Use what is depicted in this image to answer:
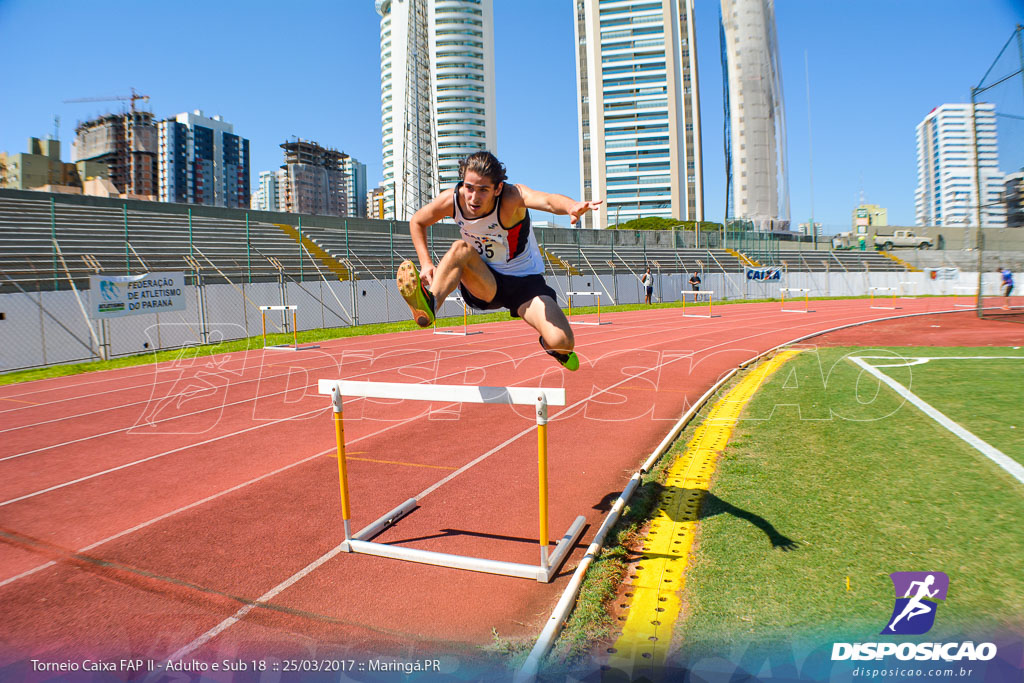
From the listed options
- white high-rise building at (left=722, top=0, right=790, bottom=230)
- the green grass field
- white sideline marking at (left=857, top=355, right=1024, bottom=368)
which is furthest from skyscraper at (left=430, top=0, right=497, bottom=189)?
the green grass field

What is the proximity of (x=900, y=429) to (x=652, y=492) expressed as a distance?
2.92m

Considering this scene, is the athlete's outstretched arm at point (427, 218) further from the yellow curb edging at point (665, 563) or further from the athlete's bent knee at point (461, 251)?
the yellow curb edging at point (665, 563)

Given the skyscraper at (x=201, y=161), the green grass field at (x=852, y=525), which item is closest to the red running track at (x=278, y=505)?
the green grass field at (x=852, y=525)

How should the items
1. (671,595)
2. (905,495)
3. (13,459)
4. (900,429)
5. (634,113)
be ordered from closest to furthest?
(671,595) → (905,495) → (900,429) → (13,459) → (634,113)

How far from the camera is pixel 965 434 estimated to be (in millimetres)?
5535

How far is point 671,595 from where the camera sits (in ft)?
10.3

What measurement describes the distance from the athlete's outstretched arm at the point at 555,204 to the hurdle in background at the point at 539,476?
1125 mm

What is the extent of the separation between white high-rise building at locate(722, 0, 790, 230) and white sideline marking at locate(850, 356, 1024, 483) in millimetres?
67386

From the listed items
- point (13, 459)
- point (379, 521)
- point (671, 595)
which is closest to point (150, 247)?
point (13, 459)

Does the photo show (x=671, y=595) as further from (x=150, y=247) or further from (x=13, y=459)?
(x=150, y=247)

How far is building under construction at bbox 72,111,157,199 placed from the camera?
136375mm

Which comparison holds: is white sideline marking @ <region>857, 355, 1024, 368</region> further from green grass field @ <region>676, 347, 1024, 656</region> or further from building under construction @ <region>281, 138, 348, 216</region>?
building under construction @ <region>281, 138, 348, 216</region>

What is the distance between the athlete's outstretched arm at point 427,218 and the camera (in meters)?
4.28

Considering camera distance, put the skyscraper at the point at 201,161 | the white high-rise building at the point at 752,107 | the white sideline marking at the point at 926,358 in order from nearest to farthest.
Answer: the white sideline marking at the point at 926,358 → the white high-rise building at the point at 752,107 → the skyscraper at the point at 201,161
